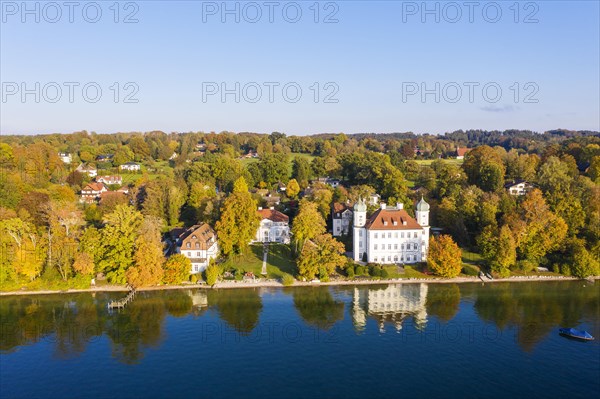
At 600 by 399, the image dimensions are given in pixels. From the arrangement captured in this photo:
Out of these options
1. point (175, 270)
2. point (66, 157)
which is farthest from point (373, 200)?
point (66, 157)

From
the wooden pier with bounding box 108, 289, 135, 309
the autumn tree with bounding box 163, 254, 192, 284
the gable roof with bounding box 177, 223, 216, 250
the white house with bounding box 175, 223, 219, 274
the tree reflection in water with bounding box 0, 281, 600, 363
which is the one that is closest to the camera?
the tree reflection in water with bounding box 0, 281, 600, 363

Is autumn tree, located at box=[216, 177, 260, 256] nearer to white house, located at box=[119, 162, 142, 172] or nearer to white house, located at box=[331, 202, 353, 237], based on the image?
white house, located at box=[331, 202, 353, 237]

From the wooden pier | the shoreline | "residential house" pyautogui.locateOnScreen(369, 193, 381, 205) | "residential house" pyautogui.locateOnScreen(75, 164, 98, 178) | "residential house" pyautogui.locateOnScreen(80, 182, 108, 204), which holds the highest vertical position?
"residential house" pyautogui.locateOnScreen(75, 164, 98, 178)

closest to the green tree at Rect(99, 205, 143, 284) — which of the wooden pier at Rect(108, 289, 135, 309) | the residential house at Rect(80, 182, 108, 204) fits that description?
the wooden pier at Rect(108, 289, 135, 309)

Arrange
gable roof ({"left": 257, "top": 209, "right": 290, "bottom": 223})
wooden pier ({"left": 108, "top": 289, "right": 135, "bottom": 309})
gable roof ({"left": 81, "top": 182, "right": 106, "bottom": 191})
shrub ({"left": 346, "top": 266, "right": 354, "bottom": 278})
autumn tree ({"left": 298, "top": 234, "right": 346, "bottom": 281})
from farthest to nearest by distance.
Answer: gable roof ({"left": 81, "top": 182, "right": 106, "bottom": 191}) < gable roof ({"left": 257, "top": 209, "right": 290, "bottom": 223}) < shrub ({"left": 346, "top": 266, "right": 354, "bottom": 278}) < autumn tree ({"left": 298, "top": 234, "right": 346, "bottom": 281}) < wooden pier ({"left": 108, "top": 289, "right": 135, "bottom": 309})

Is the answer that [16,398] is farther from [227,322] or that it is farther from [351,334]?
[351,334]

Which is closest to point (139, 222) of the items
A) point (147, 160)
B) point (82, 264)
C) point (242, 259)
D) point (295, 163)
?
point (82, 264)

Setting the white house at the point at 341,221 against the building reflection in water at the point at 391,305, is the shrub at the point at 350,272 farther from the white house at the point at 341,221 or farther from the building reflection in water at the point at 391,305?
the white house at the point at 341,221

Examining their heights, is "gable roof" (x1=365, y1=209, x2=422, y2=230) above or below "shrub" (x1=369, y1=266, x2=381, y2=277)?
above

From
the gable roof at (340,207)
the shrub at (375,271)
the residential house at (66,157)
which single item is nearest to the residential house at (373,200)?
the gable roof at (340,207)
